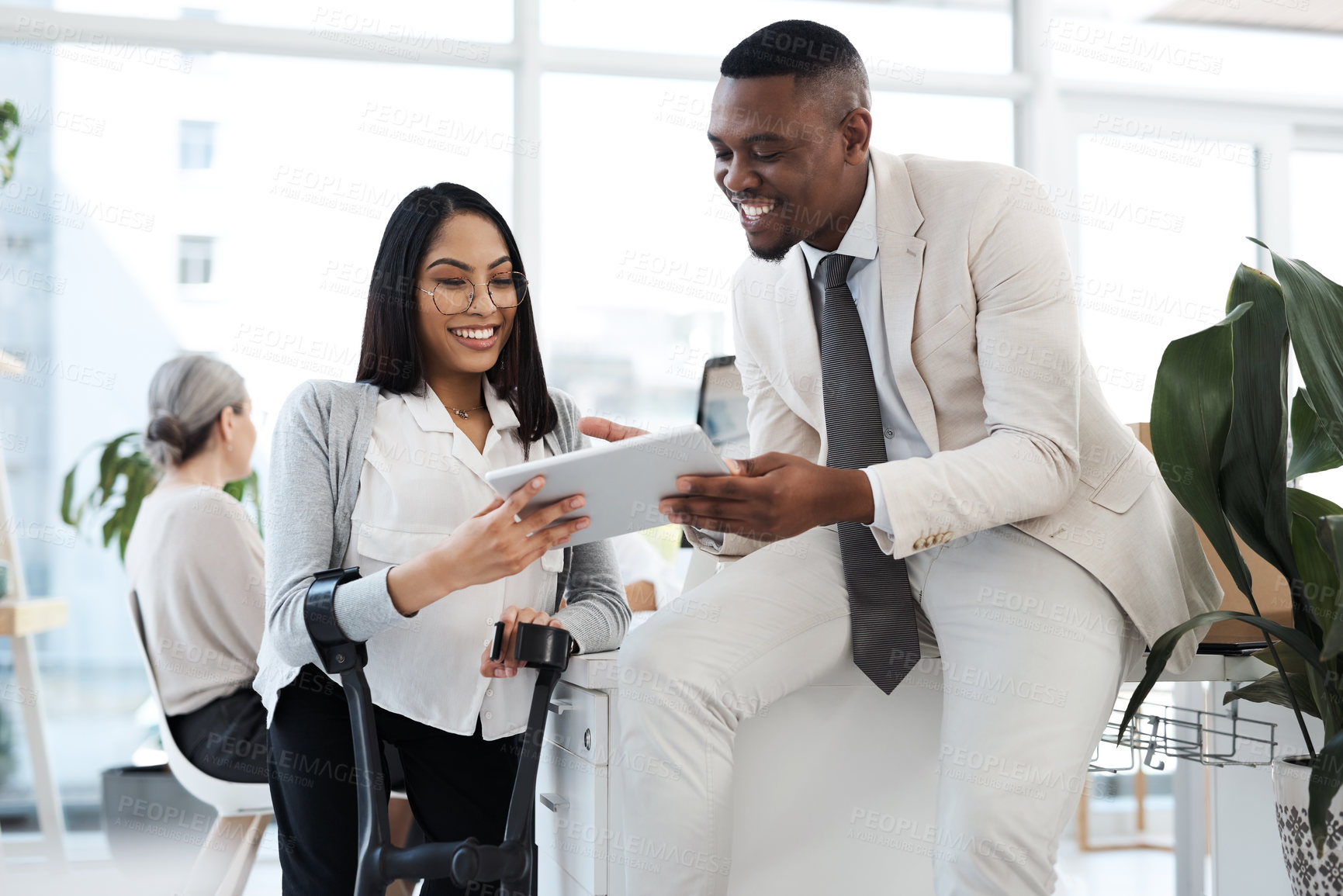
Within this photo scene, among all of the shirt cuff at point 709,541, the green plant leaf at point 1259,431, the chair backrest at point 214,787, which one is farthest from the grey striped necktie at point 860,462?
the chair backrest at point 214,787

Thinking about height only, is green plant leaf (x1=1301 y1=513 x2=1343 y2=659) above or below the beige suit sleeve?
below

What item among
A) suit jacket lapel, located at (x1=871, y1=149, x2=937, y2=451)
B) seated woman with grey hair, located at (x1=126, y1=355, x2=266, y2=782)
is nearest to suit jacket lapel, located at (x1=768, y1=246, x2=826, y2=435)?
suit jacket lapel, located at (x1=871, y1=149, x2=937, y2=451)

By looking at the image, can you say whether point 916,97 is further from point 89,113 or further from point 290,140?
point 89,113

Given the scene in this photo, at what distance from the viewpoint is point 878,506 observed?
135 centimetres

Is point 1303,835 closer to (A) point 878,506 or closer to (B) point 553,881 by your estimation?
(A) point 878,506

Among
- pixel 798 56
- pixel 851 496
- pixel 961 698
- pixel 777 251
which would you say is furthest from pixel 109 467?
pixel 961 698

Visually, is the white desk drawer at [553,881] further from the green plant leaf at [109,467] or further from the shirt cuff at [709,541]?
the green plant leaf at [109,467]

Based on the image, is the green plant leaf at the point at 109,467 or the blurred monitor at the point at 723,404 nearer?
the blurred monitor at the point at 723,404

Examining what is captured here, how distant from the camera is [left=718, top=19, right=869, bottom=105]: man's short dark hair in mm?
1601

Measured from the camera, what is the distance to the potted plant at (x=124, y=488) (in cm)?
308

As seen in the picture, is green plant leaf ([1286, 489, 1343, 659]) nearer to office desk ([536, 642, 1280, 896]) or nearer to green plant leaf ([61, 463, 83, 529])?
office desk ([536, 642, 1280, 896])

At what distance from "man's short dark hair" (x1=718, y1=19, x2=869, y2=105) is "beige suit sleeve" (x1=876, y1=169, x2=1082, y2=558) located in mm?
292

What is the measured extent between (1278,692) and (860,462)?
67cm

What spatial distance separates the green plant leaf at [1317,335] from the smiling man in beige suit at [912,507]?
8.9 inches
